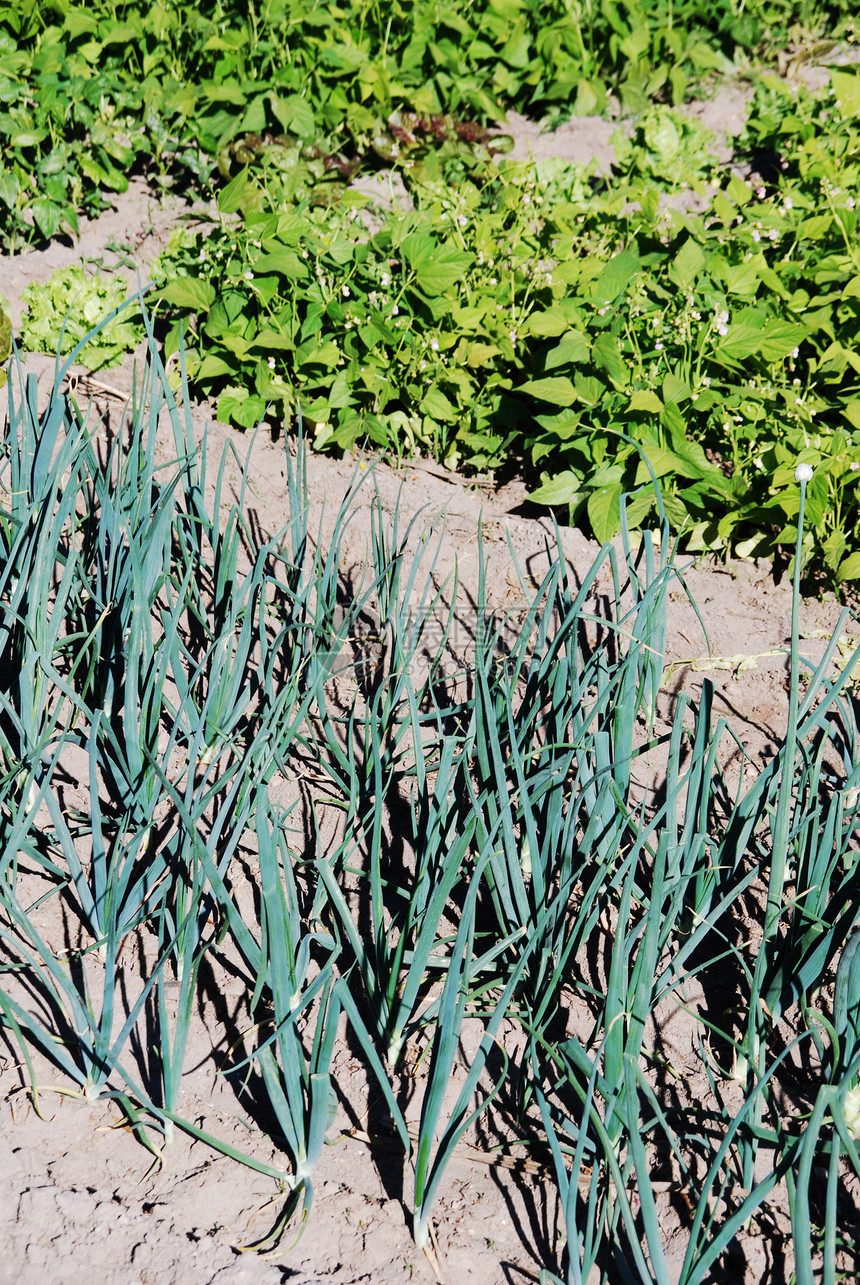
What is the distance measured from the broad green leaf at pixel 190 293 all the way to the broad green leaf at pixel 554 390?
84 cm

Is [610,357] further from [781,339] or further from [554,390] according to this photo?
[781,339]

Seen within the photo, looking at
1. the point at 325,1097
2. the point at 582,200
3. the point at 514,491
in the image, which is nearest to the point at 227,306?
the point at 514,491

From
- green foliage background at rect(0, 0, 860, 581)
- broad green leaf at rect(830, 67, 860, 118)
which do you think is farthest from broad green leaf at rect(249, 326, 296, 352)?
broad green leaf at rect(830, 67, 860, 118)

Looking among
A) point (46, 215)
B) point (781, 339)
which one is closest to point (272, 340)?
point (46, 215)

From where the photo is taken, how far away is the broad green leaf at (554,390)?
7.62ft

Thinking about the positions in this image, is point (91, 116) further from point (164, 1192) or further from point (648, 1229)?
point (648, 1229)

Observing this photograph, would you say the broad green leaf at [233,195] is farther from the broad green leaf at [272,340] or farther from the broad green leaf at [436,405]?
the broad green leaf at [436,405]

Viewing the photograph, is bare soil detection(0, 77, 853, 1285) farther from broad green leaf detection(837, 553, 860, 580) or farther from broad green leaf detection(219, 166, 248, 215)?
broad green leaf detection(219, 166, 248, 215)

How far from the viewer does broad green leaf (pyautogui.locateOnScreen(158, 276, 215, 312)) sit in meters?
2.54

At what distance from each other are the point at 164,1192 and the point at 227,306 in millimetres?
1918

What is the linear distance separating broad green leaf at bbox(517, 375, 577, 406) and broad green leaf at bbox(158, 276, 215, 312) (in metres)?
0.84

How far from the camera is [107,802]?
1.91 m

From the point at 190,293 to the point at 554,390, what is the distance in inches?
36.3

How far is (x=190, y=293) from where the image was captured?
2.56m
